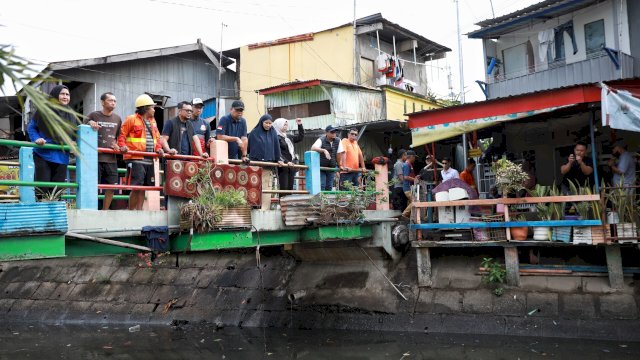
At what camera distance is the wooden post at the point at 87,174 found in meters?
6.84

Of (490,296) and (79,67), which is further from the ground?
(79,67)

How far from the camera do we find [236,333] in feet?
43.2

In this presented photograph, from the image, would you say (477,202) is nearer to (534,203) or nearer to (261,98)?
(534,203)

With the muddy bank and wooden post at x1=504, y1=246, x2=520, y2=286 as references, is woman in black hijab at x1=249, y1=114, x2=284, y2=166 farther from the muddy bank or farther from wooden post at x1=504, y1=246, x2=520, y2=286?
wooden post at x1=504, y1=246, x2=520, y2=286

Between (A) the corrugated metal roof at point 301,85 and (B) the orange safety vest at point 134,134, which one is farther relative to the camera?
(A) the corrugated metal roof at point 301,85

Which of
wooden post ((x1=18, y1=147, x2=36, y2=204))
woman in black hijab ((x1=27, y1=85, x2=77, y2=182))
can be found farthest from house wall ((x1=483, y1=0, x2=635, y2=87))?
wooden post ((x1=18, y1=147, x2=36, y2=204))

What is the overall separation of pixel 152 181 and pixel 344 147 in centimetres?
433

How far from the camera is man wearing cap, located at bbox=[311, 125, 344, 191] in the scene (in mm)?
11023

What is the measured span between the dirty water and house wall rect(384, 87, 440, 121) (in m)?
12.0

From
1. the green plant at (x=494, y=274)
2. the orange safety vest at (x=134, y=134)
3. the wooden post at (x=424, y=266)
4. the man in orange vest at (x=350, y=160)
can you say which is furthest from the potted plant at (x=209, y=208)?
the green plant at (x=494, y=274)

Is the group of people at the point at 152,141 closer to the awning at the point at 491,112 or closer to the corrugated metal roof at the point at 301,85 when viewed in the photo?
the awning at the point at 491,112

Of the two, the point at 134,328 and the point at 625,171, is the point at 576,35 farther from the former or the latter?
the point at 134,328

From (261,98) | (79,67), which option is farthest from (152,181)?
(261,98)

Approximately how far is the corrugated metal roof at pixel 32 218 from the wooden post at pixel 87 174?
47cm
